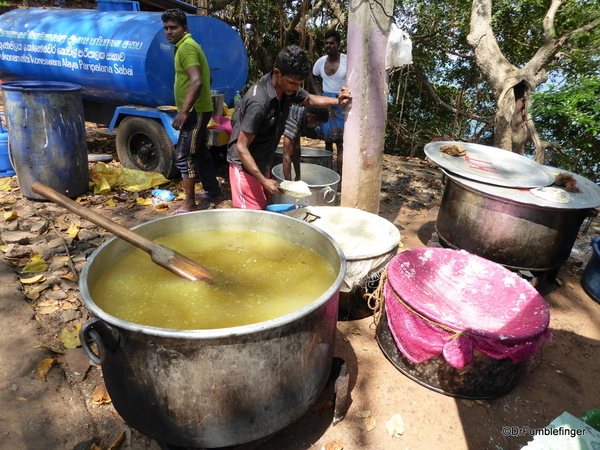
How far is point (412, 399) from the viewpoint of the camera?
2498 mm

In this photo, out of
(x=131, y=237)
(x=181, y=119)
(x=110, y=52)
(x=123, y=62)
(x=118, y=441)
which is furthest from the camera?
(x=110, y=52)

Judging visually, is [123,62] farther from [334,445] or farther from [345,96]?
[334,445]

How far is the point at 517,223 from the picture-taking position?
10.7 ft

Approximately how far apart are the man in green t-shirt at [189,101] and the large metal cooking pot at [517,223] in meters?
2.92

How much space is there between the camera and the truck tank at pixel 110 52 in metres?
5.34

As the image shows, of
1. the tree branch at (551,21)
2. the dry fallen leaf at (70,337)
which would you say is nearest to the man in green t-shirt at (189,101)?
the dry fallen leaf at (70,337)

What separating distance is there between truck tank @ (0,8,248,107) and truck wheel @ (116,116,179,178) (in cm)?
37

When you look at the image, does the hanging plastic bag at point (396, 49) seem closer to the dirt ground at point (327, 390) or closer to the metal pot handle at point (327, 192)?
A: the metal pot handle at point (327, 192)

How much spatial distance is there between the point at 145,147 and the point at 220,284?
4.55 meters

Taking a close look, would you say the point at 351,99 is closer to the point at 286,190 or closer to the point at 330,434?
the point at 286,190

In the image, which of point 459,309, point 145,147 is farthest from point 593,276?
point 145,147

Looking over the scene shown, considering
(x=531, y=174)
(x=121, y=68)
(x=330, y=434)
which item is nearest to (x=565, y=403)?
(x=330, y=434)

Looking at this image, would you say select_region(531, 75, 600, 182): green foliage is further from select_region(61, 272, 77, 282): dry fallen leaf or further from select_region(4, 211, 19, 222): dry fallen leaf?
select_region(4, 211, 19, 222): dry fallen leaf

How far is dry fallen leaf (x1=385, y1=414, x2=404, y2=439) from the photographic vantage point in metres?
2.26
